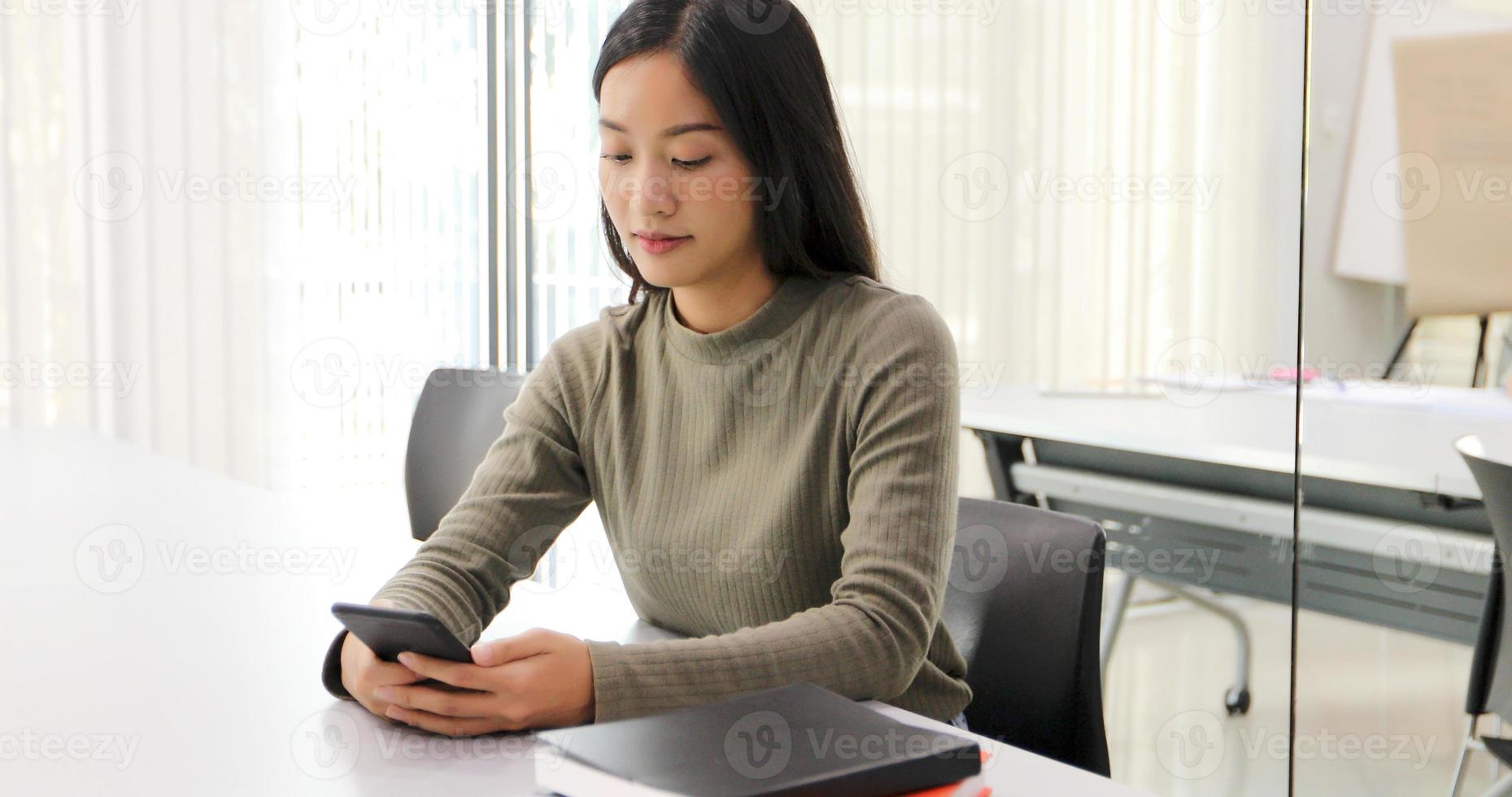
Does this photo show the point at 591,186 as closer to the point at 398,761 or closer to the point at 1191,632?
Answer: the point at 1191,632

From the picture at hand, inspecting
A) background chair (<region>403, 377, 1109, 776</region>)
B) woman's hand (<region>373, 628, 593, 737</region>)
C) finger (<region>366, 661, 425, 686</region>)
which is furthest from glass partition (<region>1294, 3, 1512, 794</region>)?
finger (<region>366, 661, 425, 686</region>)

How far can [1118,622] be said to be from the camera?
2500 mm

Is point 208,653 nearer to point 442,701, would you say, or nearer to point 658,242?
point 442,701

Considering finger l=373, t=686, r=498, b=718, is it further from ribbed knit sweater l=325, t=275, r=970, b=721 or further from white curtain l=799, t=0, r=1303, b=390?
white curtain l=799, t=0, r=1303, b=390

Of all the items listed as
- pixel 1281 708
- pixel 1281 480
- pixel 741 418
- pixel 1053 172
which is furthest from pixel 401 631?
pixel 1053 172

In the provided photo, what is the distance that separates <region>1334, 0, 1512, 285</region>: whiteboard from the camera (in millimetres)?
1331

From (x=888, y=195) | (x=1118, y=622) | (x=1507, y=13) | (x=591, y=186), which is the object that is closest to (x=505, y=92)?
(x=591, y=186)

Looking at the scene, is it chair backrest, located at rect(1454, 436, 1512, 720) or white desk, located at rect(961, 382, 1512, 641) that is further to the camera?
white desk, located at rect(961, 382, 1512, 641)

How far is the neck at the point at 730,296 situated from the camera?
1.22 metres

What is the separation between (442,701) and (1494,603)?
99 cm

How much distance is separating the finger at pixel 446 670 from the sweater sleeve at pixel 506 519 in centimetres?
18

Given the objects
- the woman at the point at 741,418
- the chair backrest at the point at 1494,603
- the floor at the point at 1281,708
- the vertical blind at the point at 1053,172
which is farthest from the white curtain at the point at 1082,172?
the chair backrest at the point at 1494,603

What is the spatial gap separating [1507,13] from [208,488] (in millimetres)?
1742

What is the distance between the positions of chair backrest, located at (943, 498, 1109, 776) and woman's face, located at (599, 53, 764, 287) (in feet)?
1.23
